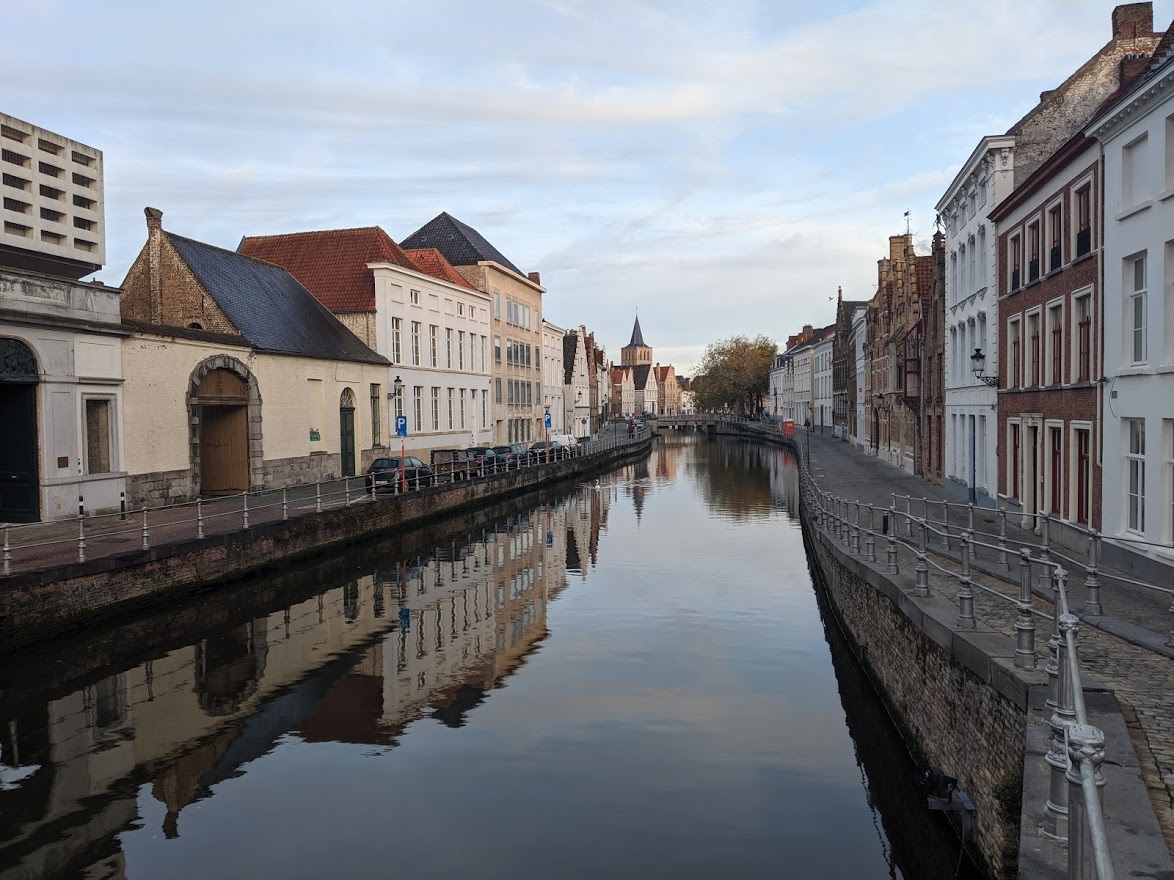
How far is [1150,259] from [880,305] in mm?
38098

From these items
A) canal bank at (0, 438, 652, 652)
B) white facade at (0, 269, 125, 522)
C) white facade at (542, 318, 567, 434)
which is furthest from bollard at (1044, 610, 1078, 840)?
white facade at (542, 318, 567, 434)

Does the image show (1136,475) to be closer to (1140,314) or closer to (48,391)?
(1140,314)

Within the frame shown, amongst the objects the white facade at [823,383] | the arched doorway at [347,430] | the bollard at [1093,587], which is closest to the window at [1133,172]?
the bollard at [1093,587]

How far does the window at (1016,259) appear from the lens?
2139cm

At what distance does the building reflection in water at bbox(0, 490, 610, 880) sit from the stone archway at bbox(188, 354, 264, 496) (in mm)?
9810

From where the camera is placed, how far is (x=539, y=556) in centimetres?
2594

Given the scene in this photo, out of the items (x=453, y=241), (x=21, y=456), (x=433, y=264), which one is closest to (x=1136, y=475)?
(x=21, y=456)

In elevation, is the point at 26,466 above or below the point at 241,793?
above

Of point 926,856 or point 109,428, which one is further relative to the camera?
point 109,428

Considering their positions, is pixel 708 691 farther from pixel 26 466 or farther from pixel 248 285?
pixel 248 285

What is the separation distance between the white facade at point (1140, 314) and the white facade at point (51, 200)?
22250 millimetres

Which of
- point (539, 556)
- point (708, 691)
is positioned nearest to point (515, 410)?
point (539, 556)

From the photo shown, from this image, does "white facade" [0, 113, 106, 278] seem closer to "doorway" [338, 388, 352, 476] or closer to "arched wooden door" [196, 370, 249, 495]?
"arched wooden door" [196, 370, 249, 495]

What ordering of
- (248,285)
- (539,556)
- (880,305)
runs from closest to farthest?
1. (539,556)
2. (248,285)
3. (880,305)
